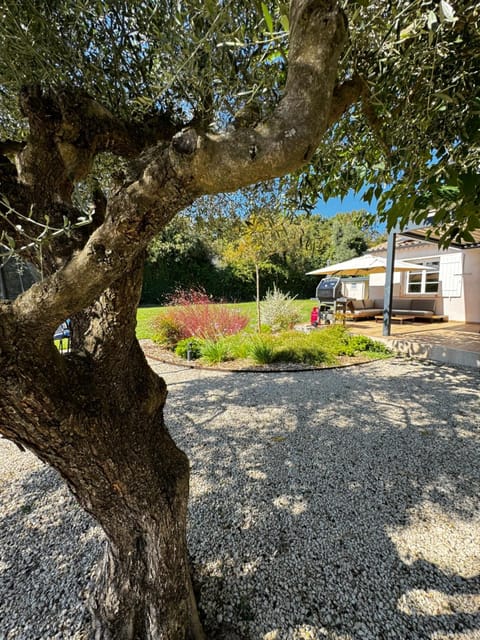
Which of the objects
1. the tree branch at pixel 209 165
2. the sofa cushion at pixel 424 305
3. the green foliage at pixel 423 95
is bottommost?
the sofa cushion at pixel 424 305

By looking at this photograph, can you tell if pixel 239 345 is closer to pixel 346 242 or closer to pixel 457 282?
pixel 457 282

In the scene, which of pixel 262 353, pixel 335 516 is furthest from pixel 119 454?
pixel 262 353

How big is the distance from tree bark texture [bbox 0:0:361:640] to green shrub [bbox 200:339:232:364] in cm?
523

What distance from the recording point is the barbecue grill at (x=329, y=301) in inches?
401

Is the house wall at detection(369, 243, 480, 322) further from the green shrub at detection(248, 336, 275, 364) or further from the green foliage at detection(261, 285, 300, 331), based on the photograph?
the green shrub at detection(248, 336, 275, 364)

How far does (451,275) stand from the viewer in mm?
10539

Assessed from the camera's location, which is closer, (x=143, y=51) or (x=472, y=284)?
(x=143, y=51)

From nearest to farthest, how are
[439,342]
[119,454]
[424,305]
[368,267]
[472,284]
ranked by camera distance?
[119,454]
[439,342]
[368,267]
[472,284]
[424,305]

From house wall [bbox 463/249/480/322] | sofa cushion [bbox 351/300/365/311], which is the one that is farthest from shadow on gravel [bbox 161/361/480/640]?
sofa cushion [bbox 351/300/365/311]

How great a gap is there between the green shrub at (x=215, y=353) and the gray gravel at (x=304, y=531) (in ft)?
8.75

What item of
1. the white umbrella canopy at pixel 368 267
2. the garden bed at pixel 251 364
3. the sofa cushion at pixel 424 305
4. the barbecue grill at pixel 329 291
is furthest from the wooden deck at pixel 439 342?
the sofa cushion at pixel 424 305

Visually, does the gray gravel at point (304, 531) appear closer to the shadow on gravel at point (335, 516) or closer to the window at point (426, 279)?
the shadow on gravel at point (335, 516)

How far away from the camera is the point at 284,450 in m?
3.19

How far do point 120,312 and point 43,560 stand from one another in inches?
77.6
